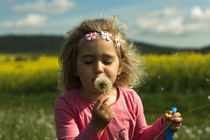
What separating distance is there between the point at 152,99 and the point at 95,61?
5.90 m

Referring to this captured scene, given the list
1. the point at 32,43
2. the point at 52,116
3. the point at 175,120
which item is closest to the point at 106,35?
the point at 175,120

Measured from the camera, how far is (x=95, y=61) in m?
2.03

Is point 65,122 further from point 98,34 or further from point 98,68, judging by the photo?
point 98,34

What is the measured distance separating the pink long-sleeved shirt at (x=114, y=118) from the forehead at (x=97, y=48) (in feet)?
1.14

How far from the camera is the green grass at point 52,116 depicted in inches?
167

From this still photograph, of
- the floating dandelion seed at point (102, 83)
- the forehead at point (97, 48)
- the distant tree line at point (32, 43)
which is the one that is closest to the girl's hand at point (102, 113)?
the floating dandelion seed at point (102, 83)

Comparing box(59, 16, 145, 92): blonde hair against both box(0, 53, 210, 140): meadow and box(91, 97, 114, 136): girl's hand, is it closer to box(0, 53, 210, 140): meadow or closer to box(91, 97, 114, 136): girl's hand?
box(0, 53, 210, 140): meadow

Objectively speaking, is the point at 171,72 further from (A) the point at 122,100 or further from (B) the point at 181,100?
(A) the point at 122,100

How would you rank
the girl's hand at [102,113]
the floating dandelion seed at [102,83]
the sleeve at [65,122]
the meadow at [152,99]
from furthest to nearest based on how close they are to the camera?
the meadow at [152,99]
the sleeve at [65,122]
the floating dandelion seed at [102,83]
the girl's hand at [102,113]

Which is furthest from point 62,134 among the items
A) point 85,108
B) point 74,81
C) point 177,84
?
point 177,84

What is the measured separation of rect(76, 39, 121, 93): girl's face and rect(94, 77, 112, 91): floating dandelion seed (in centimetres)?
6

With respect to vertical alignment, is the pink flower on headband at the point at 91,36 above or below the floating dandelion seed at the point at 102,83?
above

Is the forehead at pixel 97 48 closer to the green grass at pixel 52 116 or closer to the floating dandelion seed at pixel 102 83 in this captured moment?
the floating dandelion seed at pixel 102 83

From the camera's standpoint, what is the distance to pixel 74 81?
2418mm
